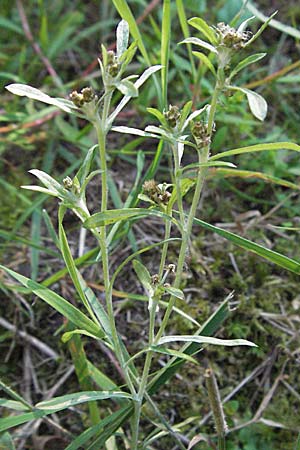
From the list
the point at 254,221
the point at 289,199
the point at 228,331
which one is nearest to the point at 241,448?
the point at 228,331

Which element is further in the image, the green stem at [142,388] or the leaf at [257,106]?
the green stem at [142,388]

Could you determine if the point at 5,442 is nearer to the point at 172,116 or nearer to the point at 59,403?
the point at 59,403

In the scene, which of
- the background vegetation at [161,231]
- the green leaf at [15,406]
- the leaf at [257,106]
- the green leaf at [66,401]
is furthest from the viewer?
the background vegetation at [161,231]

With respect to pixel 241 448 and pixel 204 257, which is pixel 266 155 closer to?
pixel 204 257

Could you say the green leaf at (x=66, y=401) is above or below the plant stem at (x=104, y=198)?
below

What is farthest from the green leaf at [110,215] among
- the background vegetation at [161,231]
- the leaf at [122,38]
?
the background vegetation at [161,231]

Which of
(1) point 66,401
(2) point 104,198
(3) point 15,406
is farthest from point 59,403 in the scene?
(2) point 104,198

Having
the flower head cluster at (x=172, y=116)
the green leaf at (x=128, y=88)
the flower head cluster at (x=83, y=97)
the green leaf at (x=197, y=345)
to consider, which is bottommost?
the green leaf at (x=197, y=345)

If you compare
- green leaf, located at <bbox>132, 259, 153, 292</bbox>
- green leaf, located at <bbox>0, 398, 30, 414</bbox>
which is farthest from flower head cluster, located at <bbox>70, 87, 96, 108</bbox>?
green leaf, located at <bbox>0, 398, 30, 414</bbox>

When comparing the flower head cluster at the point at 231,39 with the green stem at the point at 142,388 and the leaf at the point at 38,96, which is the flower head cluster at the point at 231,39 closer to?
the leaf at the point at 38,96

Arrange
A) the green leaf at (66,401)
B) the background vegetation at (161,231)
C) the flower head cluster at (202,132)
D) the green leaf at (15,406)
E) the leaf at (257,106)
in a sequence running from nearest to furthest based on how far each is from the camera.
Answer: the leaf at (257,106), the flower head cluster at (202,132), the green leaf at (66,401), the green leaf at (15,406), the background vegetation at (161,231)
